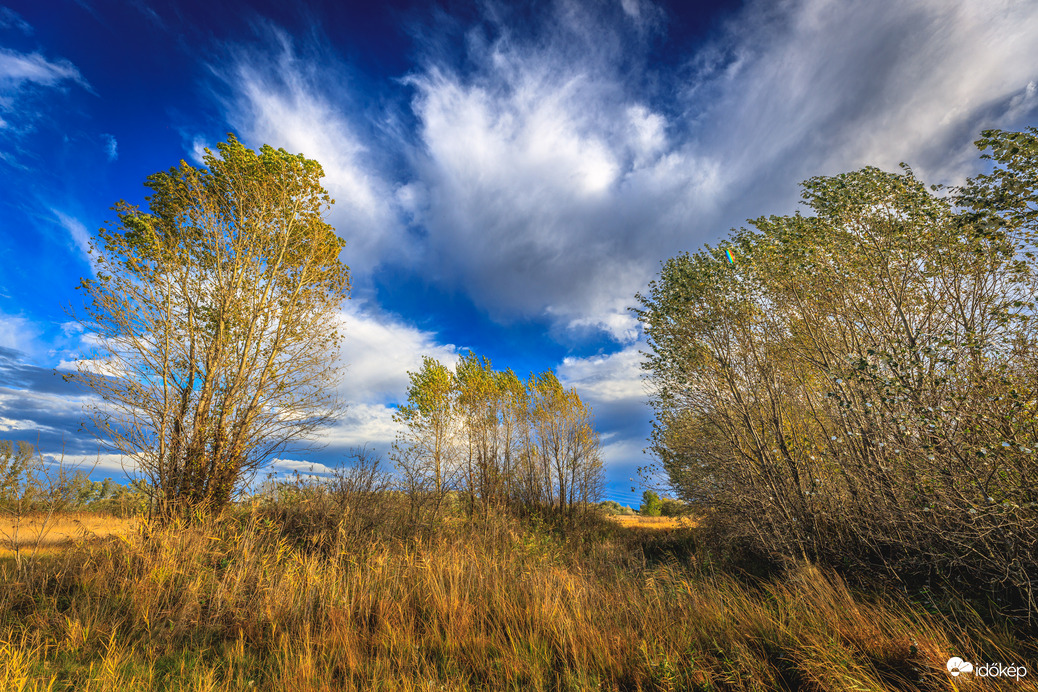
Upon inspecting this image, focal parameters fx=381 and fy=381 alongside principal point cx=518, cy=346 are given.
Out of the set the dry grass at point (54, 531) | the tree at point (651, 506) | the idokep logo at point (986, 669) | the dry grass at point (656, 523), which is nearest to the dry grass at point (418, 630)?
the idokep logo at point (986, 669)

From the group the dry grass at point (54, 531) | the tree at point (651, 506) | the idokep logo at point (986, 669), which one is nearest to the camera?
the idokep logo at point (986, 669)

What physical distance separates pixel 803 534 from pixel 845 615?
137 inches

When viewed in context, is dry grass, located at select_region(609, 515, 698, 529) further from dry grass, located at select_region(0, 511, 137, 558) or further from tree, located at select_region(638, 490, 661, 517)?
dry grass, located at select_region(0, 511, 137, 558)

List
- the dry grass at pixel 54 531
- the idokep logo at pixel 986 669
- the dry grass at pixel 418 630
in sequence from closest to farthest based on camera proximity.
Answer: the idokep logo at pixel 986 669 < the dry grass at pixel 418 630 < the dry grass at pixel 54 531

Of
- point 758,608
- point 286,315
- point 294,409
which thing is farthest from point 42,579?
point 758,608

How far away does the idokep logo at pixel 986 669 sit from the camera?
2.80 m

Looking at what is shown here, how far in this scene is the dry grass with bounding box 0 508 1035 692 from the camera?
131 inches

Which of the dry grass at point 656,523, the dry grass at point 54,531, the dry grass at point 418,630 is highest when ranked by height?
the dry grass at point 54,531

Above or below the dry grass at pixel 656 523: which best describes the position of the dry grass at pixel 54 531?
above

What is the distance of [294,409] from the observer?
909 cm

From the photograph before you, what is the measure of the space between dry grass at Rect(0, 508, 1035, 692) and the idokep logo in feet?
0.31

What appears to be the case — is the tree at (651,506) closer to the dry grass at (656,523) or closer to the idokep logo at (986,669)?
the dry grass at (656,523)

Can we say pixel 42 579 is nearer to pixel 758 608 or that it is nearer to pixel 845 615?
pixel 758 608

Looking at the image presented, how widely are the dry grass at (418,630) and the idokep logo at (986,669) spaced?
0.31ft
